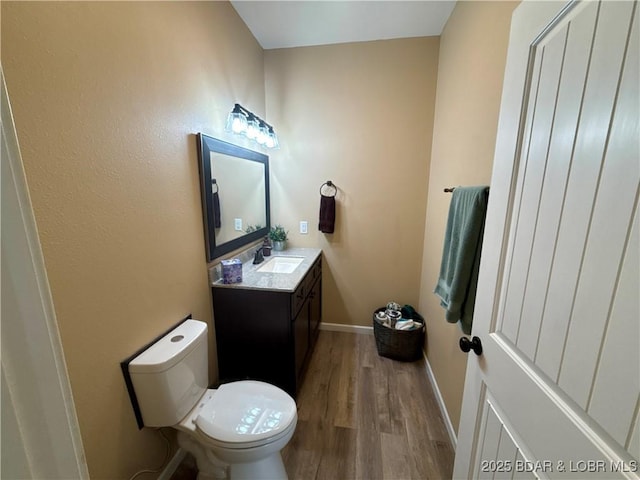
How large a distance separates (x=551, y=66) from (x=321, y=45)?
2.13 meters

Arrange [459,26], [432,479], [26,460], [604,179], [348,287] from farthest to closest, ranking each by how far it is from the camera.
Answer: [348,287]
[459,26]
[432,479]
[604,179]
[26,460]

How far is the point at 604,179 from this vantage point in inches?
20.6

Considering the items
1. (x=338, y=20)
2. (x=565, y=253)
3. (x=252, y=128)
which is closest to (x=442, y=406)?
(x=565, y=253)

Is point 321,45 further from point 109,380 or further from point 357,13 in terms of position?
point 109,380

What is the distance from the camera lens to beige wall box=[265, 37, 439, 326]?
2250mm

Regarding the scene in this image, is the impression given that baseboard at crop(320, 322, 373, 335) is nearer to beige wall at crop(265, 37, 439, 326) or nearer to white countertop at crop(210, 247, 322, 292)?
beige wall at crop(265, 37, 439, 326)

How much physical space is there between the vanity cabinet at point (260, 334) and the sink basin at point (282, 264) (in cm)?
39

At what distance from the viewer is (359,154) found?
2.40 m

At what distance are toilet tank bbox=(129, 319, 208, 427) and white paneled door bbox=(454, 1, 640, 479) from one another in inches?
49.4

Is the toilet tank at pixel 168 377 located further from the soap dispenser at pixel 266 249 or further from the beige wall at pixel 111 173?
the soap dispenser at pixel 266 249

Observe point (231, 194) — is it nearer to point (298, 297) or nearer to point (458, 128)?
point (298, 297)

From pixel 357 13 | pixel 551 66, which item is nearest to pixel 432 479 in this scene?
pixel 551 66

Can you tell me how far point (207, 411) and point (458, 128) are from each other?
2.12 meters

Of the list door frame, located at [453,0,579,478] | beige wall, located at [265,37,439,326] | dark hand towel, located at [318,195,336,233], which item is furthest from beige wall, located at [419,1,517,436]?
dark hand towel, located at [318,195,336,233]
